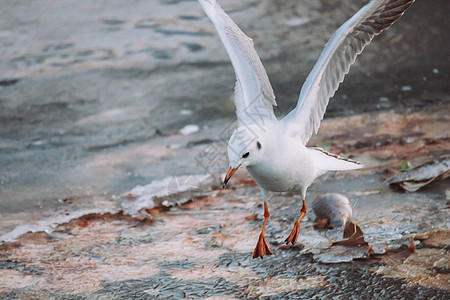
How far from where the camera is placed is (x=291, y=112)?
3.95m

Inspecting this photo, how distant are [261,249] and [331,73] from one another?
1248mm

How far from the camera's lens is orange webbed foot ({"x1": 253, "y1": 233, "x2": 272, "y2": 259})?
3561 mm

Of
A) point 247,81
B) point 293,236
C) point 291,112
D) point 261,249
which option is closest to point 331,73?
point 291,112

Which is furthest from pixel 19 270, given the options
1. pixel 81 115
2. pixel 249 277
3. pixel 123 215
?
pixel 81 115

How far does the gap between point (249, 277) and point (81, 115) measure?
3721mm

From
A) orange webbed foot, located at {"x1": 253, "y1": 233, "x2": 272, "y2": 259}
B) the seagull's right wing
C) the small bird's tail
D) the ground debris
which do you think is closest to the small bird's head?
the seagull's right wing

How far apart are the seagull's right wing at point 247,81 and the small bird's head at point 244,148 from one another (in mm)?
416

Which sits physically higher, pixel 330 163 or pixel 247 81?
pixel 247 81

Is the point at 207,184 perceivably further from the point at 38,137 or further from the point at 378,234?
the point at 38,137

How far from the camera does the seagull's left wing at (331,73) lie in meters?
3.79

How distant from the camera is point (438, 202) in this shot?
13.1ft

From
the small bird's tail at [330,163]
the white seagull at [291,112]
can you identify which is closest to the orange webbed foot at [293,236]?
the white seagull at [291,112]

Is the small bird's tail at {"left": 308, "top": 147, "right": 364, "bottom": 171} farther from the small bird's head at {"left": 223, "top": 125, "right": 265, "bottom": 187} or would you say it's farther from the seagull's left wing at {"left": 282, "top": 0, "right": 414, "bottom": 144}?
the small bird's head at {"left": 223, "top": 125, "right": 265, "bottom": 187}

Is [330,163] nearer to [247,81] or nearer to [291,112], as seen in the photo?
[291,112]
